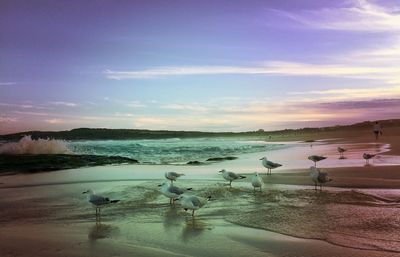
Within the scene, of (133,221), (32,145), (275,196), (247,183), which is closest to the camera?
(133,221)

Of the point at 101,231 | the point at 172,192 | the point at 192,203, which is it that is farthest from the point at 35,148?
the point at 101,231

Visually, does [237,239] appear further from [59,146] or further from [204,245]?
[59,146]

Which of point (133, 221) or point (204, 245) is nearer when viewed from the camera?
point (204, 245)

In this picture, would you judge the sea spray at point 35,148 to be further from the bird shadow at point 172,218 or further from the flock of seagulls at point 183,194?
the bird shadow at point 172,218

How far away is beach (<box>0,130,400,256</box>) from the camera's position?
6.54 metres

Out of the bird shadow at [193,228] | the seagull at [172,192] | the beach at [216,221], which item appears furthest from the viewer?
the seagull at [172,192]

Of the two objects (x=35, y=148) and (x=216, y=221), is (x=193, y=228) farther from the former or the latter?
(x=35, y=148)

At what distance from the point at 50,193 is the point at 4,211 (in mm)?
2659

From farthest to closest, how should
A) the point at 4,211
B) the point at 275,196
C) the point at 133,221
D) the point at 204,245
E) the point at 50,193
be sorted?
the point at 50,193
the point at 275,196
the point at 4,211
the point at 133,221
the point at 204,245

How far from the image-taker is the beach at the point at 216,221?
258 inches

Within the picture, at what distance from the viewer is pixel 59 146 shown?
30984mm

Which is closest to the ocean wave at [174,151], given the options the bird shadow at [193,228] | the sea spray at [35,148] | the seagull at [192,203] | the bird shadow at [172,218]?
the sea spray at [35,148]

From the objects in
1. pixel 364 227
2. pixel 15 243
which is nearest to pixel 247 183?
pixel 364 227

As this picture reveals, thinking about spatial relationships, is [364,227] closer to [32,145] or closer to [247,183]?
[247,183]
